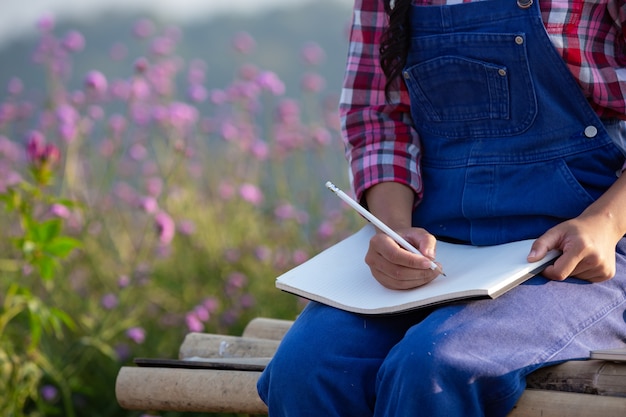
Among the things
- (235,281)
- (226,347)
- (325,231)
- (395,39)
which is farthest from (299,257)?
(395,39)

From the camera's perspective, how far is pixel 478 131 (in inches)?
67.1

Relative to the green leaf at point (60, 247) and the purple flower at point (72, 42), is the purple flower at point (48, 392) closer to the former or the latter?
the green leaf at point (60, 247)

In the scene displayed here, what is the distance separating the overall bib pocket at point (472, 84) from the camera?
1.64 meters

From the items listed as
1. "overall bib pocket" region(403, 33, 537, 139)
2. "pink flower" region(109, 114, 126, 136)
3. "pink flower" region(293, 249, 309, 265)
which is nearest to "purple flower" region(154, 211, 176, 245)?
"pink flower" region(293, 249, 309, 265)

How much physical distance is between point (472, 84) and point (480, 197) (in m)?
0.21

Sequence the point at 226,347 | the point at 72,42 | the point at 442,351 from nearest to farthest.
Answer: the point at 442,351 → the point at 226,347 → the point at 72,42

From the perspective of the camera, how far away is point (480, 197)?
165cm

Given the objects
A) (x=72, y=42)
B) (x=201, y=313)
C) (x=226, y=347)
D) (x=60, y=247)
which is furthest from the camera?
(x=72, y=42)

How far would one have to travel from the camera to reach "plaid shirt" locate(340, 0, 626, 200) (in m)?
1.62

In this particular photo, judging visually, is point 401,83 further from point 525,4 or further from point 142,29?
point 142,29

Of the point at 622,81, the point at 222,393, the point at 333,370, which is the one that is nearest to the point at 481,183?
the point at 622,81

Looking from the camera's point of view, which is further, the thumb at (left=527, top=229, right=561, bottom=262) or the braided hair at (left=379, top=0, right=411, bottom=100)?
the braided hair at (left=379, top=0, right=411, bottom=100)

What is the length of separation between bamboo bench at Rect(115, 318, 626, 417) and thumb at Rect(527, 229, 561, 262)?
17 cm

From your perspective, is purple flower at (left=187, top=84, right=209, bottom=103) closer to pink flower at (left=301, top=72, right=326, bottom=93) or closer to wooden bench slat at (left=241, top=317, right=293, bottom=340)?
pink flower at (left=301, top=72, right=326, bottom=93)
